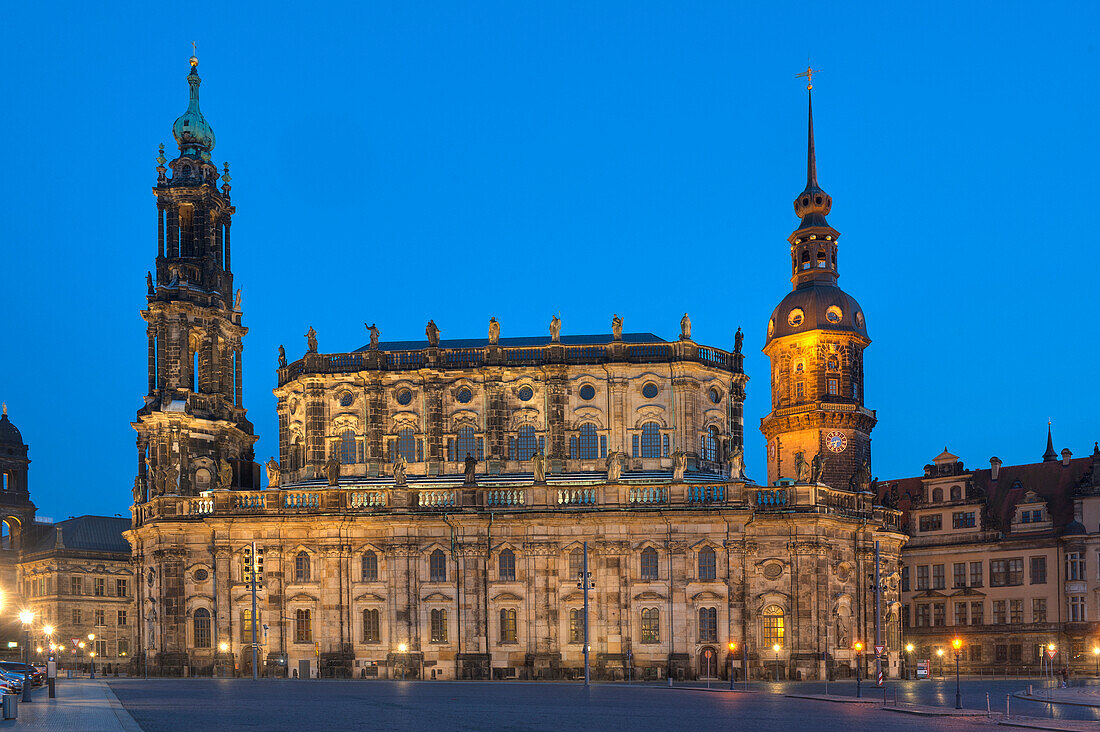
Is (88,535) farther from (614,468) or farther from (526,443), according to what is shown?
(614,468)

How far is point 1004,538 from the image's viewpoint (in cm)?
9888

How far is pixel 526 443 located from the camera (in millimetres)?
91688

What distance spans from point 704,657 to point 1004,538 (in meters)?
28.7

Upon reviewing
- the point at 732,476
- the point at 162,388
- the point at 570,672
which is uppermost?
the point at 162,388

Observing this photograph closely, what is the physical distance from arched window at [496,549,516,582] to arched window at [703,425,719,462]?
49.9 feet

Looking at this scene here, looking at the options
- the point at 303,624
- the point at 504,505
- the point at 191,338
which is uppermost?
the point at 191,338

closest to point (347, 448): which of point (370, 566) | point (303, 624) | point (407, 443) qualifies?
point (407, 443)

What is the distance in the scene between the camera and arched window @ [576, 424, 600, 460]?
298ft

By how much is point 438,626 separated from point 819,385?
103ft

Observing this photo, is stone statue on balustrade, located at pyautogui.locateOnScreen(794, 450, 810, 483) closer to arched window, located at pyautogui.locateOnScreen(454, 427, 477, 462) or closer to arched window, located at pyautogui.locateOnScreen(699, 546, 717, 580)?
arched window, located at pyautogui.locateOnScreen(699, 546, 717, 580)

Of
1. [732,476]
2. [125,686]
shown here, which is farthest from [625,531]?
[125,686]

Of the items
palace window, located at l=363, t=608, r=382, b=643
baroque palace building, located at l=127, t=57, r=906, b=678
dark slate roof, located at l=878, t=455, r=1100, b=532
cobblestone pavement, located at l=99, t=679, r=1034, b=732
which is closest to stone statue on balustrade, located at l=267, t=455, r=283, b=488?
baroque palace building, located at l=127, t=57, r=906, b=678

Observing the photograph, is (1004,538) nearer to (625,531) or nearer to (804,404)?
(804,404)

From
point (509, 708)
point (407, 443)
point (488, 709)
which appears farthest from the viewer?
point (407, 443)
